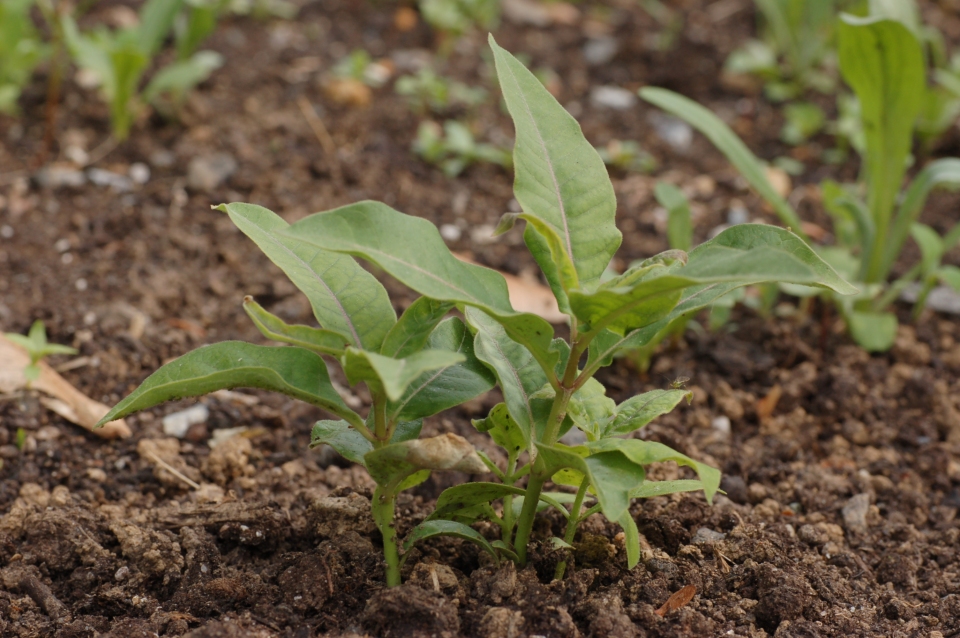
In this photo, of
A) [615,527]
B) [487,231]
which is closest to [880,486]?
[615,527]

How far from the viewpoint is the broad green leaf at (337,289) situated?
1.67 metres

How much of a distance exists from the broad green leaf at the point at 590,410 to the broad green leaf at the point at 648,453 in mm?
113

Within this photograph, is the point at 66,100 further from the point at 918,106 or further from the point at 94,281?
the point at 918,106

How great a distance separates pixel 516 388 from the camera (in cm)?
174

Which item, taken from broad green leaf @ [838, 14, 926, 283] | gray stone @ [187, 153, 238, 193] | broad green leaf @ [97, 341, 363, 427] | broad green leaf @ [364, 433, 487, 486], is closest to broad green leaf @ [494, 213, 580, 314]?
broad green leaf @ [364, 433, 487, 486]

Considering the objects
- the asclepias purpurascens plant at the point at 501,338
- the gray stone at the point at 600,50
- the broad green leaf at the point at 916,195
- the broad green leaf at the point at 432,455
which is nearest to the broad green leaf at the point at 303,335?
the asclepias purpurascens plant at the point at 501,338

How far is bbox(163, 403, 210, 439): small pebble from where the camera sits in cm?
248

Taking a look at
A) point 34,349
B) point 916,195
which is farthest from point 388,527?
point 916,195

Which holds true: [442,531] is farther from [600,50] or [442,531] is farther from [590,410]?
[600,50]

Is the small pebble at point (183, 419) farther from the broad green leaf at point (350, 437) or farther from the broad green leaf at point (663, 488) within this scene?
the broad green leaf at point (663, 488)

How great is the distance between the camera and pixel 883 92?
9.53 ft

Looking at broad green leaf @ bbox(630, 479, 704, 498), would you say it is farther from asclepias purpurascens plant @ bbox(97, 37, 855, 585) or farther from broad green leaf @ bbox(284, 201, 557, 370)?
broad green leaf @ bbox(284, 201, 557, 370)

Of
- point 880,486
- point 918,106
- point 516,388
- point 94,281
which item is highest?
point 918,106

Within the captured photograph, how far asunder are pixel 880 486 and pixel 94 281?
245cm
